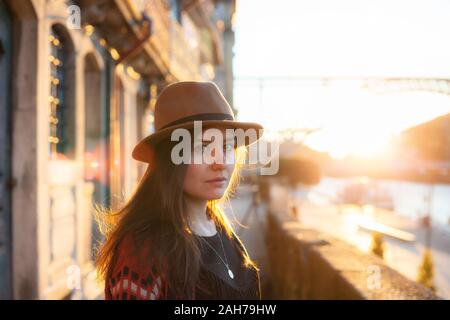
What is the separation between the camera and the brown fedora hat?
162 centimetres

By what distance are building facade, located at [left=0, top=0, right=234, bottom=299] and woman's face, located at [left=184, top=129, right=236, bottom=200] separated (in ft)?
2.14

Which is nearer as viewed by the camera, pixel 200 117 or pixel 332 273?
pixel 200 117

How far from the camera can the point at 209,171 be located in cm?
166

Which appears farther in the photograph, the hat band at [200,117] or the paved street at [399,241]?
the paved street at [399,241]

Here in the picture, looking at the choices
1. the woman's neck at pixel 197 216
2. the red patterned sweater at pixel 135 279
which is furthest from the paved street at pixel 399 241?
the red patterned sweater at pixel 135 279

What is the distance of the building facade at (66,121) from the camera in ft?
13.8

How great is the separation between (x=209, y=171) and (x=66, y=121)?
459 cm

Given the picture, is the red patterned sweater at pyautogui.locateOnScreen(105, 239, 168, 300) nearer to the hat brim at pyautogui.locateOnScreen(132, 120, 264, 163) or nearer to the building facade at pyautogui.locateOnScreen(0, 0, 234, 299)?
the hat brim at pyautogui.locateOnScreen(132, 120, 264, 163)

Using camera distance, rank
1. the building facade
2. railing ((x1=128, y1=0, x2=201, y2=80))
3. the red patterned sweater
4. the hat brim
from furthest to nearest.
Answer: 1. railing ((x1=128, y1=0, x2=201, y2=80))
2. the building facade
3. the hat brim
4. the red patterned sweater

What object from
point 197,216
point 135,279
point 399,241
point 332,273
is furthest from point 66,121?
point 399,241

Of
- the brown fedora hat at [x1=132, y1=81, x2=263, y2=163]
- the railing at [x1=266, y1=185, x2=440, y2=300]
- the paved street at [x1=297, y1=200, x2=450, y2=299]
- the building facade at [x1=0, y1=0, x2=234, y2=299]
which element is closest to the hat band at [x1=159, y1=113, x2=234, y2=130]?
the brown fedora hat at [x1=132, y1=81, x2=263, y2=163]

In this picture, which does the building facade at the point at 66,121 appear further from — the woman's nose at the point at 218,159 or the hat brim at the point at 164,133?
the woman's nose at the point at 218,159

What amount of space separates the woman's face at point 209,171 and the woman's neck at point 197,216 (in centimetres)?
7

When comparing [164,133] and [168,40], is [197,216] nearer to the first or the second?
[164,133]
